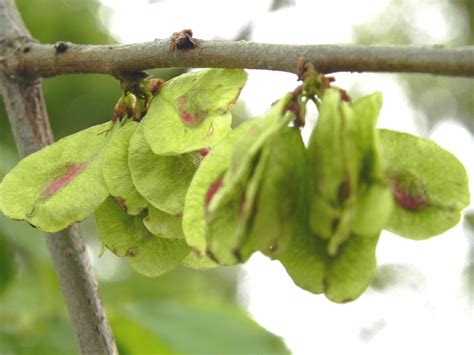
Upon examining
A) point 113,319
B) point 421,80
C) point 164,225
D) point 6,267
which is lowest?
point 421,80

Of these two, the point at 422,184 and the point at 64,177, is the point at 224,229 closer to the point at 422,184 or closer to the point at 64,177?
the point at 422,184

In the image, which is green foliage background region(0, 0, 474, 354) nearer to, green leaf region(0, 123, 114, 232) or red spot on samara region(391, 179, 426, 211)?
green leaf region(0, 123, 114, 232)

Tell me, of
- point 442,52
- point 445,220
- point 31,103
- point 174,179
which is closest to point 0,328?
point 31,103

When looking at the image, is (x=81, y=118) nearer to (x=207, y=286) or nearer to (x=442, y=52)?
(x=442, y=52)

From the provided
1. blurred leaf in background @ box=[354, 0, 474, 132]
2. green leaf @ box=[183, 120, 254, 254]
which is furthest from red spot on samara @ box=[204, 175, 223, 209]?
blurred leaf in background @ box=[354, 0, 474, 132]

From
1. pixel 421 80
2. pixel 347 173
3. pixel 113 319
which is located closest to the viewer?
pixel 347 173

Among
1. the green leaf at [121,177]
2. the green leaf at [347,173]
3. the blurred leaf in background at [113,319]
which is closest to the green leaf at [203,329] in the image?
the blurred leaf in background at [113,319]

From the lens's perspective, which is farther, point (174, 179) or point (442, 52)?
point (174, 179)

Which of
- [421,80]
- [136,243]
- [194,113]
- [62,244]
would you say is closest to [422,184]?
[194,113]
